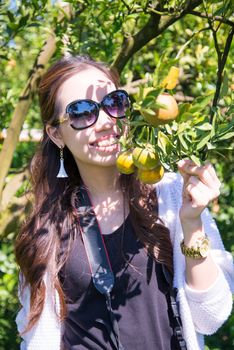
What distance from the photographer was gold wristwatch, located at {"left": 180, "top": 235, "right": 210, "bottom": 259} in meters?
1.45

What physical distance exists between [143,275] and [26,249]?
35 centimetres

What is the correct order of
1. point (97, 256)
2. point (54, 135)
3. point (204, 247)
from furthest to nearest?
point (54, 135)
point (97, 256)
point (204, 247)

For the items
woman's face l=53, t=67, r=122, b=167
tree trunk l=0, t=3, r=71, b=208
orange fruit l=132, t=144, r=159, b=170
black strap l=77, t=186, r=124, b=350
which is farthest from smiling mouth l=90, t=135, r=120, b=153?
tree trunk l=0, t=3, r=71, b=208

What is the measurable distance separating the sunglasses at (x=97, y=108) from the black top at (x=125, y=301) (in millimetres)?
290

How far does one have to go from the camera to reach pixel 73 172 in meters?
1.87

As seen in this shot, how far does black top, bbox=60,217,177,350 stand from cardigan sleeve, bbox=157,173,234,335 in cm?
7

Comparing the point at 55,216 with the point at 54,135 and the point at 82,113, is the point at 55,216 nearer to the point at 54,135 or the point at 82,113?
the point at 54,135

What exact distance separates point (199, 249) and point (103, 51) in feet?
3.84

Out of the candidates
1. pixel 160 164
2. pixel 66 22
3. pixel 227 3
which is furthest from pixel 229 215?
pixel 160 164

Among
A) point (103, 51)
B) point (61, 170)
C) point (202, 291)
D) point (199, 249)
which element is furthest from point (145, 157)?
point (103, 51)

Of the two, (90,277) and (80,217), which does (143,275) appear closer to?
(90,277)

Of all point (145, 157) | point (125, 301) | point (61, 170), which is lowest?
point (125, 301)

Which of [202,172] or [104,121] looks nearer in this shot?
[202,172]

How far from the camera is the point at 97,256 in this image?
166cm
